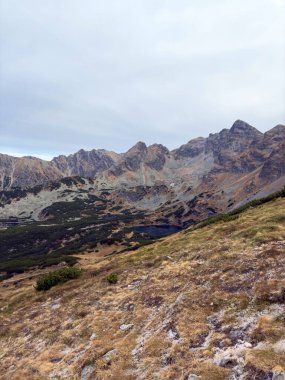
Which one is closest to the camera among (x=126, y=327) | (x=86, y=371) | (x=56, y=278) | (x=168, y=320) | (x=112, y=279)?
(x=86, y=371)

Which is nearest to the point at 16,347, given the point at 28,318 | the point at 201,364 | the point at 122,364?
the point at 28,318

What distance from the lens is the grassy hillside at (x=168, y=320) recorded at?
13.4 metres

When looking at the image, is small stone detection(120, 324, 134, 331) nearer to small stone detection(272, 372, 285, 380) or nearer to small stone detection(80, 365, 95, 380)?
small stone detection(80, 365, 95, 380)

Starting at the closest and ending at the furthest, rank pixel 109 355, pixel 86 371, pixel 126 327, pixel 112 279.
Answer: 1. pixel 86 371
2. pixel 109 355
3. pixel 126 327
4. pixel 112 279

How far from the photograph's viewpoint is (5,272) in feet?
361

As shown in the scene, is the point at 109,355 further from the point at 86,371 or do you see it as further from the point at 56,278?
the point at 56,278

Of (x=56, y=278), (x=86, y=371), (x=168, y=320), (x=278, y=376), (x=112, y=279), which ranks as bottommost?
(x=86, y=371)

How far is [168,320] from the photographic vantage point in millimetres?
→ 17625


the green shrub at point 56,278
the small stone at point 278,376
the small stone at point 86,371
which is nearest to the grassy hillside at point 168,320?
the small stone at point 86,371

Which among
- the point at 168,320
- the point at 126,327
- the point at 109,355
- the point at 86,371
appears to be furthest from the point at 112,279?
the point at 86,371

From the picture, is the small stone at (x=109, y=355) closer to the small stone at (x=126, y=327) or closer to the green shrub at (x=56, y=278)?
the small stone at (x=126, y=327)

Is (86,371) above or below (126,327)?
below

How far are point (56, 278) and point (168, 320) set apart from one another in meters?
17.2

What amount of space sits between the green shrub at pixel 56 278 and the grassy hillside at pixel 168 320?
107 centimetres
